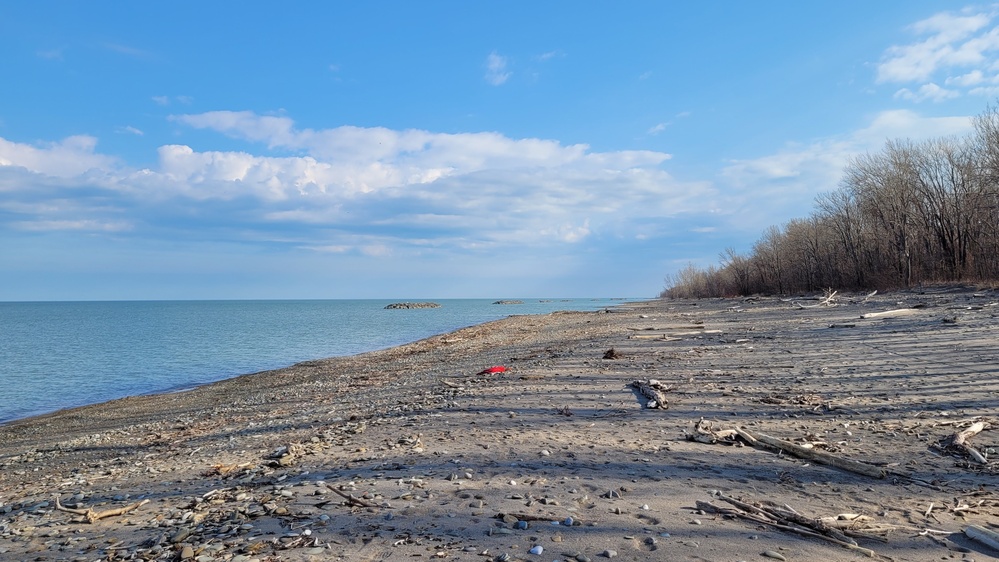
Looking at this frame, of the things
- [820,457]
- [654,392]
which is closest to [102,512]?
[820,457]

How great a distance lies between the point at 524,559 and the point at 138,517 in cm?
400

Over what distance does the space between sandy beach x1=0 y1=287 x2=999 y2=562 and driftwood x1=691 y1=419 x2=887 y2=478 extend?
0.02 meters

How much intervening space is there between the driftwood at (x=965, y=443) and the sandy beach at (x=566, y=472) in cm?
4

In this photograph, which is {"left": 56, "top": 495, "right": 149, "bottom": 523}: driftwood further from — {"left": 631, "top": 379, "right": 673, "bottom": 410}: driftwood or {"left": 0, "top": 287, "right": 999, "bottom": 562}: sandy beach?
{"left": 631, "top": 379, "right": 673, "bottom": 410}: driftwood

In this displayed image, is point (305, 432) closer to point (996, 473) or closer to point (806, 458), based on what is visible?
point (806, 458)

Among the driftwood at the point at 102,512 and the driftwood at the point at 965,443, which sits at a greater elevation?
the driftwood at the point at 965,443

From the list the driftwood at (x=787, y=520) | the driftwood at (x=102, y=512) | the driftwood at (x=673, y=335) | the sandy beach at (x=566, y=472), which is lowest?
the driftwood at (x=102, y=512)

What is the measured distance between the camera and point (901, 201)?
145 ft

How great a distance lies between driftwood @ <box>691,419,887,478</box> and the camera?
5.50m

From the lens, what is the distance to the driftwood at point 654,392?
29.0 feet

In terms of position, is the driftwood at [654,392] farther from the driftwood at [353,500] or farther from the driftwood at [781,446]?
the driftwood at [353,500]

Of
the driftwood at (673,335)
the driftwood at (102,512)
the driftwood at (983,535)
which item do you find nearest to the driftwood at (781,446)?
the driftwood at (983,535)

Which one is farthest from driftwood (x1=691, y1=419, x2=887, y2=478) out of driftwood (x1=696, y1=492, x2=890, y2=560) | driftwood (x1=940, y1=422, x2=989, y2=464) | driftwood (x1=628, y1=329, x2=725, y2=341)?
driftwood (x1=628, y1=329, x2=725, y2=341)

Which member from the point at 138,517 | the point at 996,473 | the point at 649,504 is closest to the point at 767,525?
the point at 649,504
